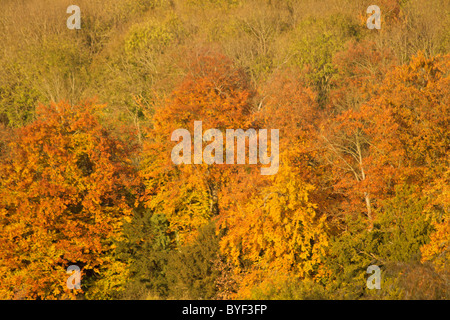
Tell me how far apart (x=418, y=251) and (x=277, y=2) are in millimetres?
39543

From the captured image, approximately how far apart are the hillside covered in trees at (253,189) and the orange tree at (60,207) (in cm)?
11

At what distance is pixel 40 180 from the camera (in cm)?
3069

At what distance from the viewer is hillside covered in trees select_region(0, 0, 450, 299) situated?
24.2 metres

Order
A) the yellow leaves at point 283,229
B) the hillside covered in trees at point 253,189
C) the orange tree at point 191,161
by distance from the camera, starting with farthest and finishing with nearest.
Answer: the orange tree at point 191,161 → the yellow leaves at point 283,229 → the hillside covered in trees at point 253,189

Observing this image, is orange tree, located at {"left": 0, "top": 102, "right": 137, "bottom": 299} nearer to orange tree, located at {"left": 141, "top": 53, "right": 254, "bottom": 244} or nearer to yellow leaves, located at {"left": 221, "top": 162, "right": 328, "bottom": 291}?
orange tree, located at {"left": 141, "top": 53, "right": 254, "bottom": 244}

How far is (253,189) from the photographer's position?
27734 millimetres

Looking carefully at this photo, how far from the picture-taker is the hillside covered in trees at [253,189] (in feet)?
79.3

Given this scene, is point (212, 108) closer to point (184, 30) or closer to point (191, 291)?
point (191, 291)

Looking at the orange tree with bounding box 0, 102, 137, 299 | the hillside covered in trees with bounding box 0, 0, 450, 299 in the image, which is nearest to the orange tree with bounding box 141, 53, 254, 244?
the hillside covered in trees with bounding box 0, 0, 450, 299

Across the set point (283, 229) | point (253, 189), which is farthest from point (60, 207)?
point (283, 229)

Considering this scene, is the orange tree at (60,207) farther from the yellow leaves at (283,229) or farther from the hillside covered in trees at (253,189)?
→ the yellow leaves at (283,229)

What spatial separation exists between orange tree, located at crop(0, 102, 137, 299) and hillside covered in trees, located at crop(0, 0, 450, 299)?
0.11 m

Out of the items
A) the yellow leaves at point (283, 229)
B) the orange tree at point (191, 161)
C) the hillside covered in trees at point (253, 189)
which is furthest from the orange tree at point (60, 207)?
the yellow leaves at point (283, 229)
